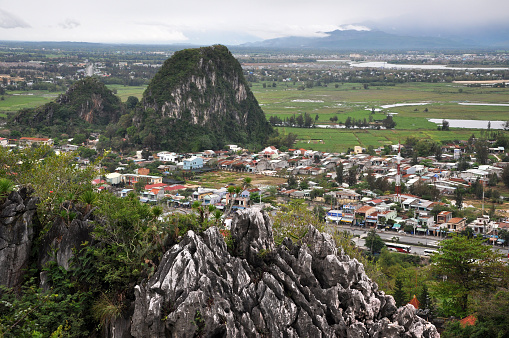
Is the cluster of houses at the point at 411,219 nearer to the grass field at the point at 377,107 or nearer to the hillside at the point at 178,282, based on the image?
the hillside at the point at 178,282

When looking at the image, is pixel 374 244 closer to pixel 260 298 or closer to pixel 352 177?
pixel 352 177

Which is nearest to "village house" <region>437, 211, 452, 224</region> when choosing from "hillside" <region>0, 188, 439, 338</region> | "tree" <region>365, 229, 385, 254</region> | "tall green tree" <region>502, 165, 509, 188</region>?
"tree" <region>365, 229, 385, 254</region>

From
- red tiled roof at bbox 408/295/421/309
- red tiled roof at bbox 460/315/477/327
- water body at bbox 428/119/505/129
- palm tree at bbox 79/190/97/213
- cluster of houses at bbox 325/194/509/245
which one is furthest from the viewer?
water body at bbox 428/119/505/129

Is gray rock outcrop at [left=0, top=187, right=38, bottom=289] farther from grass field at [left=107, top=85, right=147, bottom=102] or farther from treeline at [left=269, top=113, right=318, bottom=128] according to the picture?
grass field at [left=107, top=85, right=147, bottom=102]

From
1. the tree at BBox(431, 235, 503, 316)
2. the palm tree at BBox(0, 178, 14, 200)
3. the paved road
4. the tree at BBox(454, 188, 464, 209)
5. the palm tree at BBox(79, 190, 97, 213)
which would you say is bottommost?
the paved road

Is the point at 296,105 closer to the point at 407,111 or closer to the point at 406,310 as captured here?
the point at 407,111

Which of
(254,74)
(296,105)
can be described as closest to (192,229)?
(296,105)

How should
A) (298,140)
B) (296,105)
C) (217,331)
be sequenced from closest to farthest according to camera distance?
(217,331) < (298,140) < (296,105)
